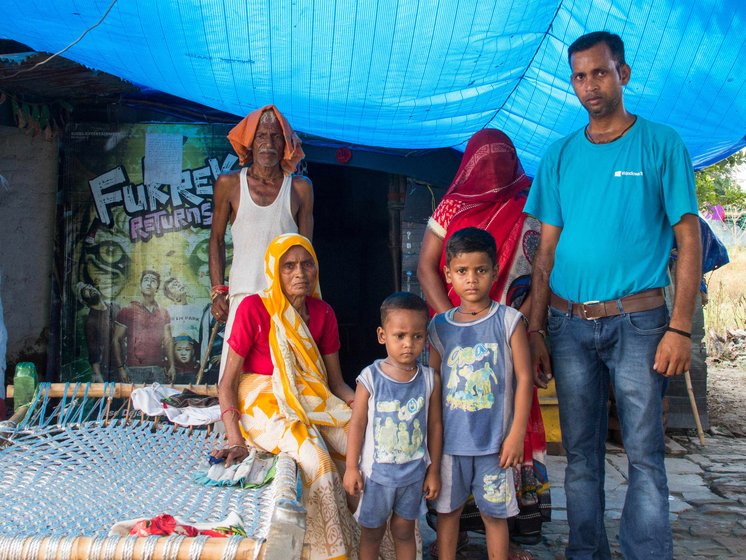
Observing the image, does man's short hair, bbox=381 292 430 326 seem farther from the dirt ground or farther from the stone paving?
the dirt ground

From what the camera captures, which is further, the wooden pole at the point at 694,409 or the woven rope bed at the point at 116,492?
the wooden pole at the point at 694,409

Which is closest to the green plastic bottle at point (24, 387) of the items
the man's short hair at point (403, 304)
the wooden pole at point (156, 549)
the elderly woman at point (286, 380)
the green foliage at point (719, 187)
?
the elderly woman at point (286, 380)

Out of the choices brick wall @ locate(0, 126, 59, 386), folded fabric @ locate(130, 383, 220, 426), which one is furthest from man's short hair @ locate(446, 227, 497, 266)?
brick wall @ locate(0, 126, 59, 386)

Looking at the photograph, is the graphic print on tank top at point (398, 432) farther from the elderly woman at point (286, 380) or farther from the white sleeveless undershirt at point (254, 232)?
the white sleeveless undershirt at point (254, 232)

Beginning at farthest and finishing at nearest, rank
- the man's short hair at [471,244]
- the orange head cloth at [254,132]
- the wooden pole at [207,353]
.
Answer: the wooden pole at [207,353] → the orange head cloth at [254,132] → the man's short hair at [471,244]

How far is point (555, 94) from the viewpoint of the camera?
157 inches

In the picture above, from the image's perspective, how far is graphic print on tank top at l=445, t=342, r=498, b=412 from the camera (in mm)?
2562

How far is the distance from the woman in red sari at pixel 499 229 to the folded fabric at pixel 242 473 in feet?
3.14

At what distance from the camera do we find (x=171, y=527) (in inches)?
79.0

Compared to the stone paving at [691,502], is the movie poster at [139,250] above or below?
above

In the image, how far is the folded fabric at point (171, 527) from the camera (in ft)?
6.51

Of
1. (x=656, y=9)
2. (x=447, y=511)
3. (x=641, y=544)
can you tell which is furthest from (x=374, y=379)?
(x=656, y=9)

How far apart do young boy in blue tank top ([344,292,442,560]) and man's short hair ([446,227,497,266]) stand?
0.23 metres

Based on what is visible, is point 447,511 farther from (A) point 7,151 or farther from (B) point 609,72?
(A) point 7,151
